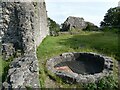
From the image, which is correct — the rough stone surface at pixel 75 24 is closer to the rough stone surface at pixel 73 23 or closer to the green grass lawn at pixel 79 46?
the rough stone surface at pixel 73 23

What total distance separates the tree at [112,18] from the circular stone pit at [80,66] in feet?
36.9

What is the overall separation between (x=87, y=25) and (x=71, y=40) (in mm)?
7910

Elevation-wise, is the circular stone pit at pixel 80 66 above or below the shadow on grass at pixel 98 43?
below

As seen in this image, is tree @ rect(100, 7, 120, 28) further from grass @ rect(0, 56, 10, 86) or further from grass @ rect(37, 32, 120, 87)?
grass @ rect(0, 56, 10, 86)

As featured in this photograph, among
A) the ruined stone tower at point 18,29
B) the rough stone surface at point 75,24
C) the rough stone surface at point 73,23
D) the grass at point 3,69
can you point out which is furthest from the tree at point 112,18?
the grass at point 3,69

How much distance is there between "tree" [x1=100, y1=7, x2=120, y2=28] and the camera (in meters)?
26.9

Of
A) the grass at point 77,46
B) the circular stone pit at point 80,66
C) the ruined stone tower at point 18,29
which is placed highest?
the ruined stone tower at point 18,29

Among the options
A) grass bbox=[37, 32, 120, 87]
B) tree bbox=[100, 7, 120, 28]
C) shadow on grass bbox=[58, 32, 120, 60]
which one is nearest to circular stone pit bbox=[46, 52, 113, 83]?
grass bbox=[37, 32, 120, 87]

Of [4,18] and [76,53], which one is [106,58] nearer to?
[76,53]

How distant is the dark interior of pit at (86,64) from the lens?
13125 mm

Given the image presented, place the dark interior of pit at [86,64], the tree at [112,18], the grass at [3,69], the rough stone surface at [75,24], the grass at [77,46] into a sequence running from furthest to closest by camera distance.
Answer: the tree at [112,18] → the rough stone surface at [75,24] → the grass at [77,46] → the dark interior of pit at [86,64] → the grass at [3,69]

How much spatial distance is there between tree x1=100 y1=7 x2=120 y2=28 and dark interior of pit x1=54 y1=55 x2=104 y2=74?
36.7 ft

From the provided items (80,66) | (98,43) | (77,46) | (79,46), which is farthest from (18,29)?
(98,43)

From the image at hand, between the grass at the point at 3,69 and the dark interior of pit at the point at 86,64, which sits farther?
the dark interior of pit at the point at 86,64
